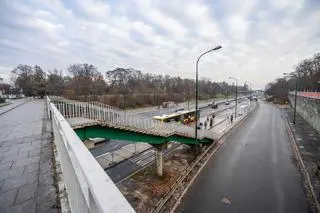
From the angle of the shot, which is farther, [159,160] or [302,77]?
[302,77]

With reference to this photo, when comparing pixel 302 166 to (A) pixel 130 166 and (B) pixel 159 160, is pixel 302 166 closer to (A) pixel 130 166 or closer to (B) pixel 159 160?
(B) pixel 159 160

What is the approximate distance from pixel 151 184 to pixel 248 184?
22.7ft

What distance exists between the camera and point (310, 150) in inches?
763

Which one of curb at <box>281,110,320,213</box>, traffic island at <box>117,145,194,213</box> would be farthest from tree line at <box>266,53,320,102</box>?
traffic island at <box>117,145,194,213</box>

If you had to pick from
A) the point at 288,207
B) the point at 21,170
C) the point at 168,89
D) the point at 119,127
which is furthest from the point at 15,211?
the point at 168,89

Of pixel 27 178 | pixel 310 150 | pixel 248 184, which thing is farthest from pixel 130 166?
pixel 310 150

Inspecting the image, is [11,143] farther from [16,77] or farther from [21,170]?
[16,77]

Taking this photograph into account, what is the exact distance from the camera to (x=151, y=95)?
62.4 m

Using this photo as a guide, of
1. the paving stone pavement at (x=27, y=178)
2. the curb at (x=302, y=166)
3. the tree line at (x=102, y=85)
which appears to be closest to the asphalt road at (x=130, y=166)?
the paving stone pavement at (x=27, y=178)

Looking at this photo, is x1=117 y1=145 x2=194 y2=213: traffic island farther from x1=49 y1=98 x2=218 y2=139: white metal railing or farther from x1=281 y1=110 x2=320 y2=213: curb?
x1=281 y1=110 x2=320 y2=213: curb

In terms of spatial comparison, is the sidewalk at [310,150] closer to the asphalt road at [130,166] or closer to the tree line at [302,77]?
the asphalt road at [130,166]

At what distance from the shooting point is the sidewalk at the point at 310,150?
44.2ft

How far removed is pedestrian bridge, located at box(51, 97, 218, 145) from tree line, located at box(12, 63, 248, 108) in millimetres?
28987

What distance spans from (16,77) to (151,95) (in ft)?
175
